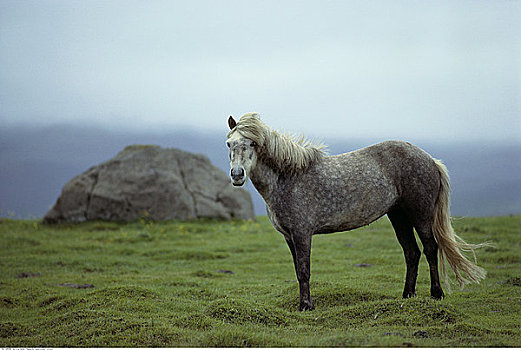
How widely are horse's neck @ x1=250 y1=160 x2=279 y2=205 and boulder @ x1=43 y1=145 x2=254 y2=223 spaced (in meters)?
12.4

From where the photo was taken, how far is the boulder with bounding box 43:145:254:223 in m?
19.3

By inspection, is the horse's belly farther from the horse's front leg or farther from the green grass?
the green grass

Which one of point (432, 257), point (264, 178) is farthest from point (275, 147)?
point (432, 257)

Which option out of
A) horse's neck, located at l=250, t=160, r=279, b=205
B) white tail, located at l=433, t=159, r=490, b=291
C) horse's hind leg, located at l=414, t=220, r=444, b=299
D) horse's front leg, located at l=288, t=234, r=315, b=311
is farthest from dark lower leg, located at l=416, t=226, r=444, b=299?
horse's neck, located at l=250, t=160, r=279, b=205

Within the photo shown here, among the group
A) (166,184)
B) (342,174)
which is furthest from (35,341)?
(166,184)

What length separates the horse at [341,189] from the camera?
23.9ft

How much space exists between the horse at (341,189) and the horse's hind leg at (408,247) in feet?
0.05

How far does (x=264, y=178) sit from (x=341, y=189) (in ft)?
3.96

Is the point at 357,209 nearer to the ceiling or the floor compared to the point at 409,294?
nearer to the ceiling

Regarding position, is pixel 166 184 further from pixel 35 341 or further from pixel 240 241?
pixel 35 341

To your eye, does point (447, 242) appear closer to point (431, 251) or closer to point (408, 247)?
point (431, 251)

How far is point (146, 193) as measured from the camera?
19453 millimetres

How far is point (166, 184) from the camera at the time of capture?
19703mm

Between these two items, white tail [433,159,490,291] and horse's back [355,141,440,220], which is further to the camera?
white tail [433,159,490,291]
